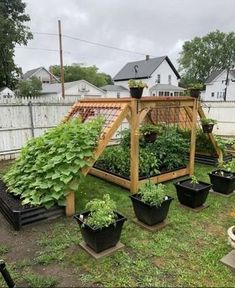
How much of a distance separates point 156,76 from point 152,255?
1073 inches

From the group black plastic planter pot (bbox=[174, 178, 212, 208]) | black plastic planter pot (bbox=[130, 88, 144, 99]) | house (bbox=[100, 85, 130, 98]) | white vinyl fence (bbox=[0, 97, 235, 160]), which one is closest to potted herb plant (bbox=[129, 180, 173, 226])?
black plastic planter pot (bbox=[174, 178, 212, 208])

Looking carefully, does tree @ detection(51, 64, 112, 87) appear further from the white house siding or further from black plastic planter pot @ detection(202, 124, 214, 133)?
black plastic planter pot @ detection(202, 124, 214, 133)

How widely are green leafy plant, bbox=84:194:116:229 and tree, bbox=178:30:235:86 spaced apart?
4079cm

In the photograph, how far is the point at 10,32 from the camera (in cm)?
1582

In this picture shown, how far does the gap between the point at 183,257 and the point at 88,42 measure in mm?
23454

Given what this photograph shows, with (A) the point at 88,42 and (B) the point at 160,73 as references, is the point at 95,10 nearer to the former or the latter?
(A) the point at 88,42

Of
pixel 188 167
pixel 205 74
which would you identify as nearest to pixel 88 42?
pixel 188 167

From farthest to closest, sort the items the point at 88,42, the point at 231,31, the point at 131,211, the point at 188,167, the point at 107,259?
1. the point at 231,31
2. the point at 88,42
3. the point at 188,167
4. the point at 131,211
5. the point at 107,259

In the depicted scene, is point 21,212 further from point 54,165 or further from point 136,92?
point 136,92

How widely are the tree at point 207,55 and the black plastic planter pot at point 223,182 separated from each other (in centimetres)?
3862

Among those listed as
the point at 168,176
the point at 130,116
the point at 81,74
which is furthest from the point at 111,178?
the point at 81,74

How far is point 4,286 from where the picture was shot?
2248mm

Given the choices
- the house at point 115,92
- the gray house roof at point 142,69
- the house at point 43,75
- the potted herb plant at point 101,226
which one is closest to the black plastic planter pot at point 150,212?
the potted herb plant at point 101,226

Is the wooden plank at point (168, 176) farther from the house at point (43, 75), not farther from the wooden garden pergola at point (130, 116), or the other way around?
the house at point (43, 75)
